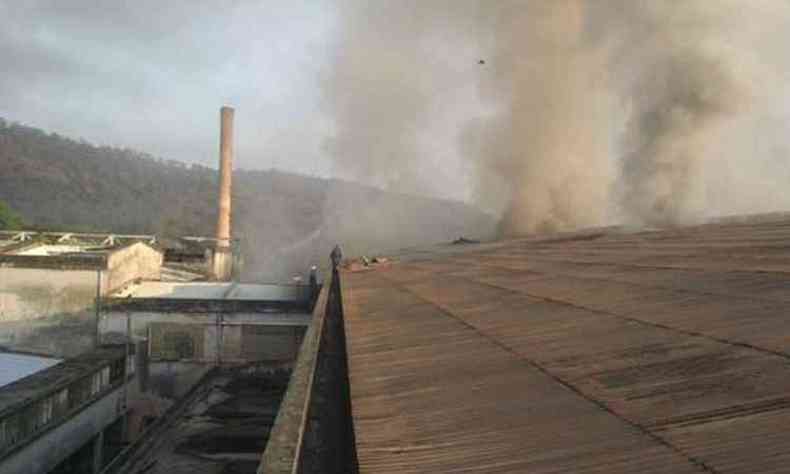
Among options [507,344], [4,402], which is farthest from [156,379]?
[507,344]

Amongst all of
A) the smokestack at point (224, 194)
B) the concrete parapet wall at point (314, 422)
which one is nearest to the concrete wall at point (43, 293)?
the smokestack at point (224, 194)

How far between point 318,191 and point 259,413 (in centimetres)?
8329

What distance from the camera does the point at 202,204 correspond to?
274 feet

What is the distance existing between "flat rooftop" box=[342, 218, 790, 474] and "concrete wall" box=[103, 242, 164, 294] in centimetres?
1713

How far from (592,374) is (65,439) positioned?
10.4 meters

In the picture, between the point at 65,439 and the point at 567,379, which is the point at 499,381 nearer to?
the point at 567,379

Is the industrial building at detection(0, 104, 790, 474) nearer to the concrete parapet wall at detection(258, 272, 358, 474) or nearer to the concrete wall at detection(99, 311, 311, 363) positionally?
the concrete parapet wall at detection(258, 272, 358, 474)

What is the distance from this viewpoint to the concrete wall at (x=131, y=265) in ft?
74.0

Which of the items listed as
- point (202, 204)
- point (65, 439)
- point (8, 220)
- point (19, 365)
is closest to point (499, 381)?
point (65, 439)

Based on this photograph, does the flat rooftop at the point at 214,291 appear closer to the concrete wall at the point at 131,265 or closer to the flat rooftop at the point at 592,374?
the concrete wall at the point at 131,265

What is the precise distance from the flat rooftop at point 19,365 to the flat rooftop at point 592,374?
37.9 feet

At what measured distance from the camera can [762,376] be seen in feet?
10.4

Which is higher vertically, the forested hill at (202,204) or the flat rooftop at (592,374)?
the forested hill at (202,204)

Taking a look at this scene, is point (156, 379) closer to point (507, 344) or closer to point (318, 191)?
point (507, 344)
